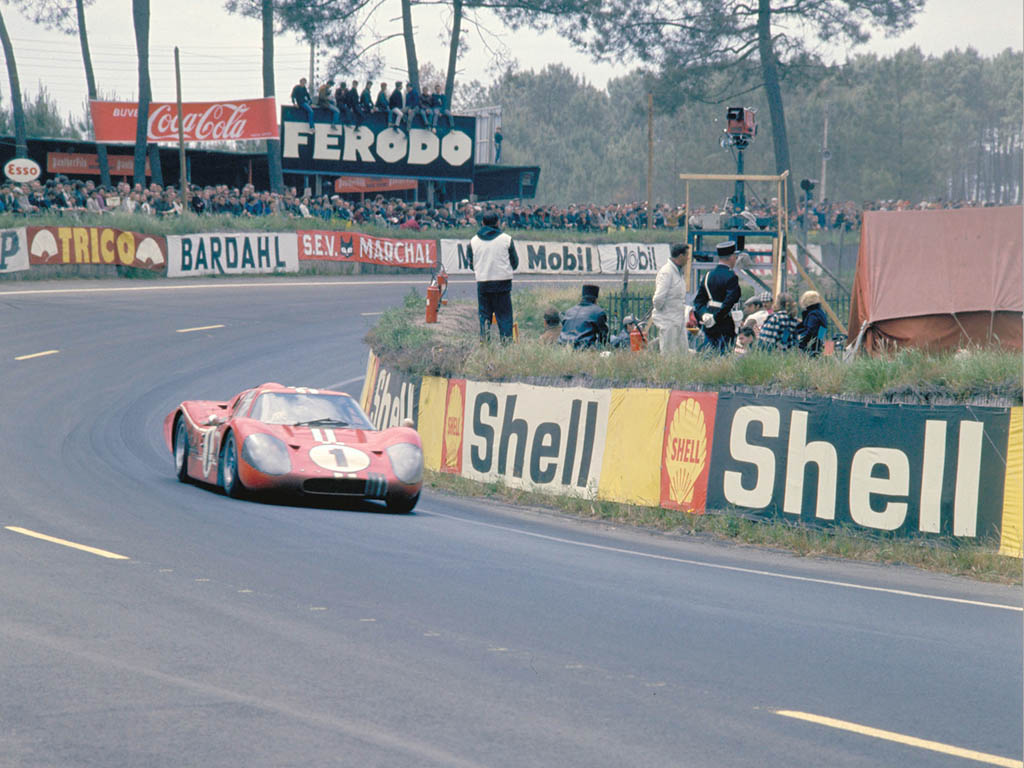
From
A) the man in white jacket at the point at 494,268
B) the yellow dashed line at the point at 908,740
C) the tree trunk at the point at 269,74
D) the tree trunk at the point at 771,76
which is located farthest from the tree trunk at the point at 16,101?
the yellow dashed line at the point at 908,740

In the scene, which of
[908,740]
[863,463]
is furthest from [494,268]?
[908,740]

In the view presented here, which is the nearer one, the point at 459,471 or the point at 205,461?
the point at 205,461

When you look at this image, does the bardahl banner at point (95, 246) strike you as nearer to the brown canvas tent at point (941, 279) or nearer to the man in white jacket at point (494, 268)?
the man in white jacket at point (494, 268)

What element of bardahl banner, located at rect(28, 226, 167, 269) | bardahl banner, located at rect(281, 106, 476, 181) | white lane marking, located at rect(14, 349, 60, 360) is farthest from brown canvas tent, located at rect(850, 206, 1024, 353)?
bardahl banner, located at rect(281, 106, 476, 181)

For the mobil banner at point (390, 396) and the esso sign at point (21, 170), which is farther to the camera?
the esso sign at point (21, 170)

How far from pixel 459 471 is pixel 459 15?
1767 inches

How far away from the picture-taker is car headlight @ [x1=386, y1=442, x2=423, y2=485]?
11.9 meters

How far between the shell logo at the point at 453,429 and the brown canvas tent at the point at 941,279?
16.7ft

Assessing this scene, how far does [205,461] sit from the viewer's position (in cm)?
1272

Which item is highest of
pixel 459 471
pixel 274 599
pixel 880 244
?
pixel 880 244

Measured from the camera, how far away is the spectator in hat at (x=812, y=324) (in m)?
14.7

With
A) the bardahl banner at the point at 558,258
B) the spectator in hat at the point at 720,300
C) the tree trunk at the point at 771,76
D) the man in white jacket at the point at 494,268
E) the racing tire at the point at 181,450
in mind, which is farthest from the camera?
the tree trunk at the point at 771,76

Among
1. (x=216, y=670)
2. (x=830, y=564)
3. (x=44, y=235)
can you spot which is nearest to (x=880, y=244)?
(x=830, y=564)

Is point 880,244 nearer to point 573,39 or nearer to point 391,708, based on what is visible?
point 391,708
